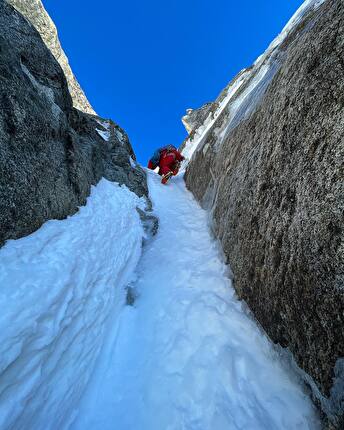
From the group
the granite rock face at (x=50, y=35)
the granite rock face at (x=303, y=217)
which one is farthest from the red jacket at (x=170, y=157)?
the granite rock face at (x=50, y=35)

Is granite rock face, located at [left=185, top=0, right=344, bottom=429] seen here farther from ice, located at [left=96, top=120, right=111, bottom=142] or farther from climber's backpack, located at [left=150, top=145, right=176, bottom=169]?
climber's backpack, located at [left=150, top=145, right=176, bottom=169]

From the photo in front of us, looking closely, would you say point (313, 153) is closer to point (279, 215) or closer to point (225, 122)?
point (279, 215)

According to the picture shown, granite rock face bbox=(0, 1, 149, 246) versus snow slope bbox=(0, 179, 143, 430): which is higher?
granite rock face bbox=(0, 1, 149, 246)

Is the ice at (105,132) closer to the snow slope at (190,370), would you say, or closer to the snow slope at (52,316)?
the snow slope at (52,316)

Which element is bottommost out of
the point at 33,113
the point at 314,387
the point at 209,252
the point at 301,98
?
the point at 314,387

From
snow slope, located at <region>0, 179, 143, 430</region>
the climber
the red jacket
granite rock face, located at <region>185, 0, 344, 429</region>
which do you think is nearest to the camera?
snow slope, located at <region>0, 179, 143, 430</region>

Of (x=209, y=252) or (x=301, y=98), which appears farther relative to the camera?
(x=209, y=252)

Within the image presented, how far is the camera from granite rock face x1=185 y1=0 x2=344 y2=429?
326 cm

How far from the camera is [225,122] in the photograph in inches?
535

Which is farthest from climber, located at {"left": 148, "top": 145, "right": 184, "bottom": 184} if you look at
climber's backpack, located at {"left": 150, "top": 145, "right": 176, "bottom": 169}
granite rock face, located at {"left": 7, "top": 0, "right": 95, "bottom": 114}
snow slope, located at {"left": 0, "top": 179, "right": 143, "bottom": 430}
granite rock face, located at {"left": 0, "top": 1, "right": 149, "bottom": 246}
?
granite rock face, located at {"left": 7, "top": 0, "right": 95, "bottom": 114}

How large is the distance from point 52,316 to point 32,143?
3812 mm

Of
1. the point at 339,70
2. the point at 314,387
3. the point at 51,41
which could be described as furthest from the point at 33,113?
the point at 51,41

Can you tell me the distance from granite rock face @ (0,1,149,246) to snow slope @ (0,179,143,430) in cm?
46

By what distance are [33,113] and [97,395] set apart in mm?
5831
